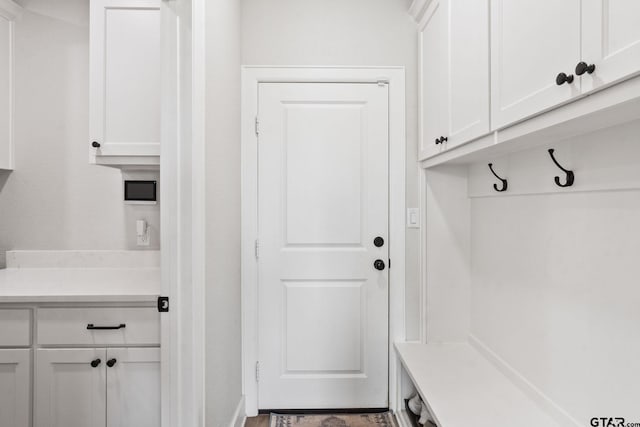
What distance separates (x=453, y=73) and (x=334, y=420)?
1.93 meters

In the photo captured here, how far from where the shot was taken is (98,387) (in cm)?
151

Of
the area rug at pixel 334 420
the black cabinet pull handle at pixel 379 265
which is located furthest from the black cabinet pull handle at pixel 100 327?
the black cabinet pull handle at pixel 379 265

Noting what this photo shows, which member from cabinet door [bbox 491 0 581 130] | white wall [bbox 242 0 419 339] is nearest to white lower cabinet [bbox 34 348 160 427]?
white wall [bbox 242 0 419 339]

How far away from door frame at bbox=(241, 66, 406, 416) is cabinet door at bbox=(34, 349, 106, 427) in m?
0.76

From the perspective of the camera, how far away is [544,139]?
117 centimetres

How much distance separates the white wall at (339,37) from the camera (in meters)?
2.07

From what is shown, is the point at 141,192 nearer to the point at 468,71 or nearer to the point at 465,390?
the point at 468,71

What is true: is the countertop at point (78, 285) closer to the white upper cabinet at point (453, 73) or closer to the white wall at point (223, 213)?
the white wall at point (223, 213)

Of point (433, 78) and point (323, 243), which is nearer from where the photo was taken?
point (433, 78)

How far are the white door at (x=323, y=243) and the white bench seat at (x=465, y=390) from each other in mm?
333

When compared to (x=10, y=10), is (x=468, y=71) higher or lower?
lower

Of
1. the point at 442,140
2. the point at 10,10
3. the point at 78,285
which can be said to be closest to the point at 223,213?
the point at 78,285

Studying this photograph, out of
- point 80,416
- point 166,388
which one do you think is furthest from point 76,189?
point 166,388

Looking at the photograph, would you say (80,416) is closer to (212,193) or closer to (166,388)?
(166,388)
